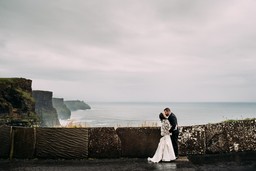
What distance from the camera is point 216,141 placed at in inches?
382

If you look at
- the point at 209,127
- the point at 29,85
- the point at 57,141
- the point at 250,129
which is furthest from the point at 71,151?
the point at 29,85

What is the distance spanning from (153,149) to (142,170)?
1.88m

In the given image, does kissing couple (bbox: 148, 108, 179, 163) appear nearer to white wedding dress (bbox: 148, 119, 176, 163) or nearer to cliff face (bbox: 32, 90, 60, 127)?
white wedding dress (bbox: 148, 119, 176, 163)

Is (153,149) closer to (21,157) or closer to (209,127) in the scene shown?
(209,127)

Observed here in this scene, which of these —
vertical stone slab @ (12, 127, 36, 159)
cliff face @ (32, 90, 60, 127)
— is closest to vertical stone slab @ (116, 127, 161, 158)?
vertical stone slab @ (12, 127, 36, 159)

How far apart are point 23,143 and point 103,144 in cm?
267

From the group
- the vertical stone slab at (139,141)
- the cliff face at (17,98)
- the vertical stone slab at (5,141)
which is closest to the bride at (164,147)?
the vertical stone slab at (139,141)

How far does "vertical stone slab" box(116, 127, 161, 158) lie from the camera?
928 centimetres

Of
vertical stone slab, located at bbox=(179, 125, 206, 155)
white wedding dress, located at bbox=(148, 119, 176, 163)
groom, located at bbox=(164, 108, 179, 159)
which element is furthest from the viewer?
vertical stone slab, located at bbox=(179, 125, 206, 155)

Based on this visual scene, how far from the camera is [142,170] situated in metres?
7.54

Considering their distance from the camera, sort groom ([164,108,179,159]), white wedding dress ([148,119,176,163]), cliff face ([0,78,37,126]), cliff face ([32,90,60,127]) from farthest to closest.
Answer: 1. cliff face ([32,90,60,127])
2. cliff face ([0,78,37,126])
3. groom ([164,108,179,159])
4. white wedding dress ([148,119,176,163])

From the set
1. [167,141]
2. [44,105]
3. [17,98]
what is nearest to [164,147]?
[167,141]

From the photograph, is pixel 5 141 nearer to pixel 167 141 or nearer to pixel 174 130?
pixel 167 141

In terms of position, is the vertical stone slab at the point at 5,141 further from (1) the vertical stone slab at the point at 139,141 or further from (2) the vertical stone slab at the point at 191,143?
(2) the vertical stone slab at the point at 191,143
